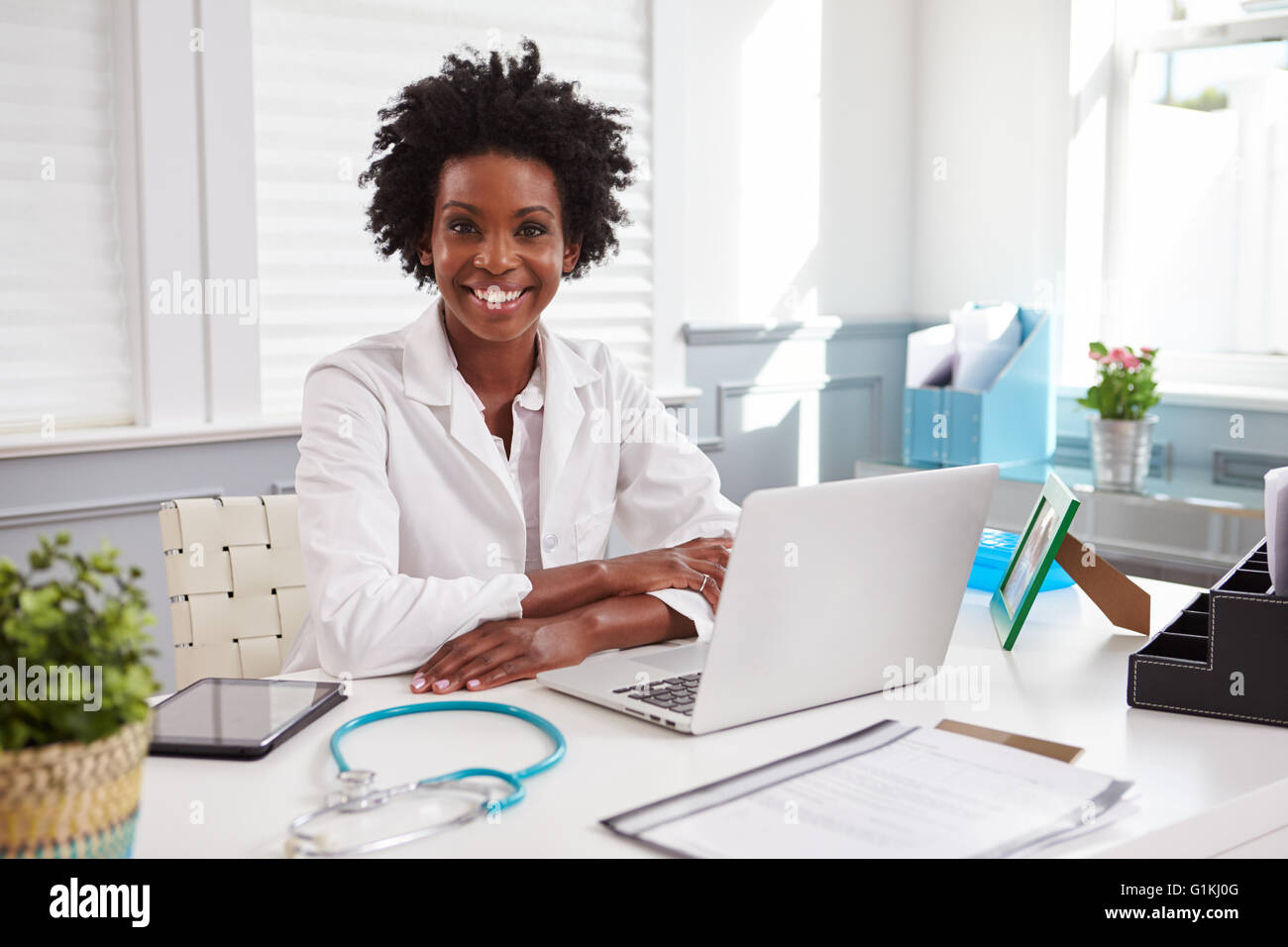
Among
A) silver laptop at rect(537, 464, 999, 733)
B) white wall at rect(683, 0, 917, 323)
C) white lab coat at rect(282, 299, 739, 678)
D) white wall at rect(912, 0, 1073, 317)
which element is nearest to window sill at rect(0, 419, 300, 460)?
white lab coat at rect(282, 299, 739, 678)

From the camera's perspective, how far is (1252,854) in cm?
100

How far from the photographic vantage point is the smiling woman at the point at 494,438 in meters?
1.44

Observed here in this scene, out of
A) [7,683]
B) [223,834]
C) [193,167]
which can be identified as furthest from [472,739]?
[193,167]

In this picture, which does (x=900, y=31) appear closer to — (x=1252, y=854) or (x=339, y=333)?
(x=339, y=333)

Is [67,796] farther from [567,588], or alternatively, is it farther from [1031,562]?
[1031,562]

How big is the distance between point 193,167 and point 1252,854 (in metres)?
2.34

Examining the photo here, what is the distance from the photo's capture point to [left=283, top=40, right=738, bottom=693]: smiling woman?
4.74 ft

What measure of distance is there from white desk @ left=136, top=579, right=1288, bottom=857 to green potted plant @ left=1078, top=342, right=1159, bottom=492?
1795 millimetres

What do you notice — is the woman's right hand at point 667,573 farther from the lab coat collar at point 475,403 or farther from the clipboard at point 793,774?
the clipboard at point 793,774

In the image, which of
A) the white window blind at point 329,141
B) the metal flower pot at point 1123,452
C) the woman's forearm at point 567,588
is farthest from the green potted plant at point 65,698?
the metal flower pot at point 1123,452

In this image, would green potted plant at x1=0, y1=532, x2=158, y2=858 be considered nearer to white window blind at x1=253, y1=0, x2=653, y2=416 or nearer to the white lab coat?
the white lab coat

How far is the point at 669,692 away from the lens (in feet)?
4.04

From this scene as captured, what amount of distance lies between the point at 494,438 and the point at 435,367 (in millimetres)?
136

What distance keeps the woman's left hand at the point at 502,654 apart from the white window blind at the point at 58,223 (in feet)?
5.06
